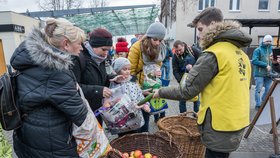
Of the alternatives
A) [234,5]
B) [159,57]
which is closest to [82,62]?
[159,57]

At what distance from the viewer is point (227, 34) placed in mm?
1780

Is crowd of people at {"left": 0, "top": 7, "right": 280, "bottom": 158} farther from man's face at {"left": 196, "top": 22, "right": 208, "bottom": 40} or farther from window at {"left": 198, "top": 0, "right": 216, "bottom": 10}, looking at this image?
window at {"left": 198, "top": 0, "right": 216, "bottom": 10}

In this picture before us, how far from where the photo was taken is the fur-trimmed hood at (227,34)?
1.78 m

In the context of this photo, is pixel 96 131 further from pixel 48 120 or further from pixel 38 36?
pixel 38 36

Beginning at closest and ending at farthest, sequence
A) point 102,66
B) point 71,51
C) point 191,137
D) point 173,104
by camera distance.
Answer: point 71,51 < point 102,66 < point 191,137 < point 173,104

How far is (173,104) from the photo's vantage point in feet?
20.6

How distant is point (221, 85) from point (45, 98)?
1.22 meters

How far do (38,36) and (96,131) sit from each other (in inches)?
32.3

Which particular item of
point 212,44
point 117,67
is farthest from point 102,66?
point 212,44

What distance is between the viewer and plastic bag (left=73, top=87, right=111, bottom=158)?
66.9 inches

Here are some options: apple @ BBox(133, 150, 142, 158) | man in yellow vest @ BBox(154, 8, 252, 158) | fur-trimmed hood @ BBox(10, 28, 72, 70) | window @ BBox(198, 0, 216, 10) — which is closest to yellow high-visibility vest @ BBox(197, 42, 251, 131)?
man in yellow vest @ BBox(154, 8, 252, 158)

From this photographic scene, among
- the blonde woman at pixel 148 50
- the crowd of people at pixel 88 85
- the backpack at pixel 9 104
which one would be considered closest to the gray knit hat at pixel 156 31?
the blonde woman at pixel 148 50

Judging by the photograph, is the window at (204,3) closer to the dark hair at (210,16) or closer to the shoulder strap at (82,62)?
the dark hair at (210,16)

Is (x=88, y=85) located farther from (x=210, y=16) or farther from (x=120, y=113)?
(x=210, y=16)
